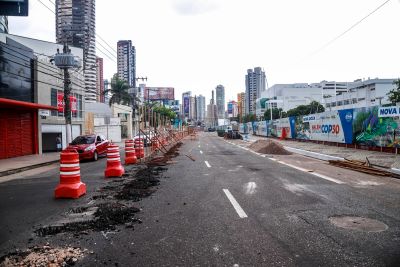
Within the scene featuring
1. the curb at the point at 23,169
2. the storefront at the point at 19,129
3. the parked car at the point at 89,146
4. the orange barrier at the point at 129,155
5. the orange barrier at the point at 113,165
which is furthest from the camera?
the storefront at the point at 19,129

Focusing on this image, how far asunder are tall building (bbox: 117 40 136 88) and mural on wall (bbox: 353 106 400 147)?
129 feet

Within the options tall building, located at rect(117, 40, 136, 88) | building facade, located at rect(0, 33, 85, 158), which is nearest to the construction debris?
building facade, located at rect(0, 33, 85, 158)

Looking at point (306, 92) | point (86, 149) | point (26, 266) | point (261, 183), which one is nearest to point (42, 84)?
point (86, 149)

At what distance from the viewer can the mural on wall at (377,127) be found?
18188mm

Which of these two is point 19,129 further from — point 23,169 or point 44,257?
point 44,257

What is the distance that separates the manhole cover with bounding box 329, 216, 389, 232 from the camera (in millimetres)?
5745

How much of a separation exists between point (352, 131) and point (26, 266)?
22.5m

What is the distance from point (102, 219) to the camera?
6.54 meters

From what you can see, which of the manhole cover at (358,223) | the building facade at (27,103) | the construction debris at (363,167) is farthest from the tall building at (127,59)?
the manhole cover at (358,223)

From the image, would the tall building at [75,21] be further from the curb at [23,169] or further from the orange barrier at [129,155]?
the orange barrier at [129,155]

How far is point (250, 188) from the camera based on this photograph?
9.70 m

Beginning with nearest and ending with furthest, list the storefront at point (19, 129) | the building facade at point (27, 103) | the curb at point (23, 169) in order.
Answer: the curb at point (23, 169)
the storefront at point (19, 129)
the building facade at point (27, 103)

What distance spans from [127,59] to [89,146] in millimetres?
35854

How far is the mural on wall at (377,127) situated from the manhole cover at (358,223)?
13.8 meters
